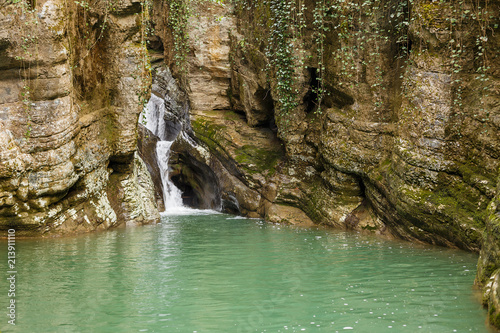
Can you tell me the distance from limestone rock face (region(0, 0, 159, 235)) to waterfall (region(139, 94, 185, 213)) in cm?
336

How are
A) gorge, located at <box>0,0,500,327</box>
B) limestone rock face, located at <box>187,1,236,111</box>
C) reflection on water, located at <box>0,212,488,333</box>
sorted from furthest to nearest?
limestone rock face, located at <box>187,1,236,111</box> < gorge, located at <box>0,0,500,327</box> < reflection on water, located at <box>0,212,488,333</box>

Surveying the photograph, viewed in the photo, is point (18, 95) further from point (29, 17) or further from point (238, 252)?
point (238, 252)

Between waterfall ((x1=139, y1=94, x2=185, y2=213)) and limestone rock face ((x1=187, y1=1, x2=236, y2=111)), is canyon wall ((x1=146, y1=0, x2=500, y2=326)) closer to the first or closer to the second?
limestone rock face ((x1=187, y1=1, x2=236, y2=111))

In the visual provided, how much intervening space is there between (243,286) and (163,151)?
467 inches

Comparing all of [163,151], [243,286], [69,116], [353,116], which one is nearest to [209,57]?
[163,151]

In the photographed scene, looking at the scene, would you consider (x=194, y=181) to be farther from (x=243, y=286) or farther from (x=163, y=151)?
(x=243, y=286)

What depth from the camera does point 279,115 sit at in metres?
13.8

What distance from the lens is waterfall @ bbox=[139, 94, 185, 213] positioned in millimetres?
17156

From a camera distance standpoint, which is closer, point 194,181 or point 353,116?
point 353,116

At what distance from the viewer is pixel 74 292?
608cm

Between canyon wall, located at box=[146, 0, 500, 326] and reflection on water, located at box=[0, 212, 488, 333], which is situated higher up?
canyon wall, located at box=[146, 0, 500, 326]

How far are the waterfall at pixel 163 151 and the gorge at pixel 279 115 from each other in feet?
2.82

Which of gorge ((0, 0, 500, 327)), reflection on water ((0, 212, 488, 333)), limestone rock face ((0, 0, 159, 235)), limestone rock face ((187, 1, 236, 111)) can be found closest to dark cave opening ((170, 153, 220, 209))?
gorge ((0, 0, 500, 327))

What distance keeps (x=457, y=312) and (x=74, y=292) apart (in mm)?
4809
